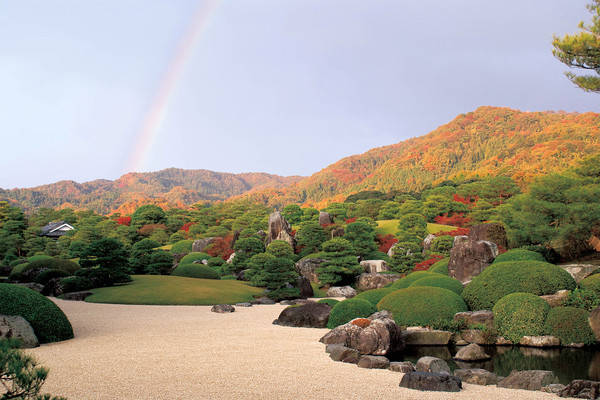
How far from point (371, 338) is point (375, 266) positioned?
17821 millimetres

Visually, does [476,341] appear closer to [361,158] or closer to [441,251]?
[441,251]

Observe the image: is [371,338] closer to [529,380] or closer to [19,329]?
[529,380]

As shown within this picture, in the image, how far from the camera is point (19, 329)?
28.1 feet

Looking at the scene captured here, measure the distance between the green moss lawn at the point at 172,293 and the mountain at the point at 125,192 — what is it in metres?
60.7

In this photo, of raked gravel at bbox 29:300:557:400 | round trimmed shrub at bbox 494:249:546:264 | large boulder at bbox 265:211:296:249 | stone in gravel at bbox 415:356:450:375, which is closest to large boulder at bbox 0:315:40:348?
raked gravel at bbox 29:300:557:400

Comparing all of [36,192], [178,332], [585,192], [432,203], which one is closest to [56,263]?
[178,332]

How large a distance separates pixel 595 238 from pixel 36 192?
140 m

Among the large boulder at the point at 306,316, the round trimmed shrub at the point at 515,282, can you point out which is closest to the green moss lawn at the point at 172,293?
the large boulder at the point at 306,316

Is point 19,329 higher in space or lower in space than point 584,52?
lower

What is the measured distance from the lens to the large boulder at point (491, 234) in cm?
1919

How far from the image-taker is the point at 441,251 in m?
25.0

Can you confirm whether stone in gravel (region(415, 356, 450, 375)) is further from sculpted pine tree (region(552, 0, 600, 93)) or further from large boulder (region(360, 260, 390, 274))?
large boulder (region(360, 260, 390, 274))

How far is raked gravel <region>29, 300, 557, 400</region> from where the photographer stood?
5641 mm

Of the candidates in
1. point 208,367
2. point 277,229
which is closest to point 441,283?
point 208,367
